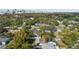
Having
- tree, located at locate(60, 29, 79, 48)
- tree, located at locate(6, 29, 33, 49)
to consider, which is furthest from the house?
tree, located at locate(60, 29, 79, 48)

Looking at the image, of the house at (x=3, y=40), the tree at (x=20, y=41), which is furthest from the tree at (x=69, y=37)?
the house at (x=3, y=40)

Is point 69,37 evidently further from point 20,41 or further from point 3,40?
point 3,40

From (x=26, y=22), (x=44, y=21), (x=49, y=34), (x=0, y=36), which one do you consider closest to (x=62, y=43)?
(x=49, y=34)

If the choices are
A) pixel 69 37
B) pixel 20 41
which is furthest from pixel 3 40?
pixel 69 37

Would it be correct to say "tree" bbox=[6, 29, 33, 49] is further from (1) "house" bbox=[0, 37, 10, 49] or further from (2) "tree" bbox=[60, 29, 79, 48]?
(2) "tree" bbox=[60, 29, 79, 48]

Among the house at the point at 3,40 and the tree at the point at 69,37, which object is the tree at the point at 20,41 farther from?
the tree at the point at 69,37

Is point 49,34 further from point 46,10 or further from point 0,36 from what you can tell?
point 0,36

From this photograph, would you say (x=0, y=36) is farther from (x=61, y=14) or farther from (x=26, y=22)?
(x=61, y=14)
